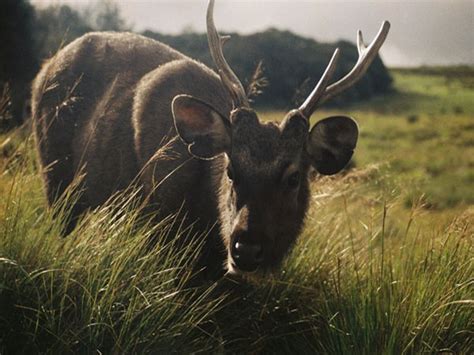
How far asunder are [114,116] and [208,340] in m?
2.41

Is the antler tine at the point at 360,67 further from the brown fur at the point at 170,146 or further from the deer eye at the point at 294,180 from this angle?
the deer eye at the point at 294,180

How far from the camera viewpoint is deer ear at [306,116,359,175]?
17.4 feet

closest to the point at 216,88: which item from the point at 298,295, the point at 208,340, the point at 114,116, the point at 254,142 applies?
the point at 114,116

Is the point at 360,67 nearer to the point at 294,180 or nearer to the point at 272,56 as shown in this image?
the point at 294,180

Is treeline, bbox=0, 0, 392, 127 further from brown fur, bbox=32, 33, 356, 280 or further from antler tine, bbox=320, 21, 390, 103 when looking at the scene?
antler tine, bbox=320, 21, 390, 103

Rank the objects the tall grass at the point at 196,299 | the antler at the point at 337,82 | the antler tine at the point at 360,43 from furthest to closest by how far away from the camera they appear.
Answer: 1. the antler tine at the point at 360,43
2. the antler at the point at 337,82
3. the tall grass at the point at 196,299

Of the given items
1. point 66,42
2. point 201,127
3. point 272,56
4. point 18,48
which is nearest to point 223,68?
point 201,127

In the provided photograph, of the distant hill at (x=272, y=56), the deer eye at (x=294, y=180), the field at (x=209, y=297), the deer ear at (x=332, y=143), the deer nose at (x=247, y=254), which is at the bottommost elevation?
the distant hill at (x=272, y=56)

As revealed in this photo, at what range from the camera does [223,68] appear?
5.46m

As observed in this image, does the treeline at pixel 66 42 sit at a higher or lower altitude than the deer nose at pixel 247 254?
lower

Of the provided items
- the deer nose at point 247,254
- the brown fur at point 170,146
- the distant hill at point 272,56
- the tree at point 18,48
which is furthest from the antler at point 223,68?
the tree at point 18,48

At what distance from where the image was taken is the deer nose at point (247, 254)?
4.64 meters

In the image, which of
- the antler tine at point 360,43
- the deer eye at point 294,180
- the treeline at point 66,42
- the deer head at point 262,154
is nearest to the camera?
the deer head at point 262,154

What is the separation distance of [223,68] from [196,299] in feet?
5.12
